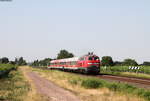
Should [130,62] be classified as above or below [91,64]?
above

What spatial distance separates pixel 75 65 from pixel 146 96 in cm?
3434

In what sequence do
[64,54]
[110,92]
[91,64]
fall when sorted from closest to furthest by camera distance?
[110,92], [91,64], [64,54]

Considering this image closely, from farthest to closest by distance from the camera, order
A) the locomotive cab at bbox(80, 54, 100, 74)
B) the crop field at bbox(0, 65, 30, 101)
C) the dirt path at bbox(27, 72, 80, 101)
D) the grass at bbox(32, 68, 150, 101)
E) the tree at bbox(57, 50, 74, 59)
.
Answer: the tree at bbox(57, 50, 74, 59), the locomotive cab at bbox(80, 54, 100, 74), the dirt path at bbox(27, 72, 80, 101), the crop field at bbox(0, 65, 30, 101), the grass at bbox(32, 68, 150, 101)

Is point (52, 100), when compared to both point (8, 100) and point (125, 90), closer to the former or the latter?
point (8, 100)

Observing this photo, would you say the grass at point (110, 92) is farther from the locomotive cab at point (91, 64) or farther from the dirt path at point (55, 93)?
the locomotive cab at point (91, 64)

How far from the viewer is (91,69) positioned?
39.8 meters

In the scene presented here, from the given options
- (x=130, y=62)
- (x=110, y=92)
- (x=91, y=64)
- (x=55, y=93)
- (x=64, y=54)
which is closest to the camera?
(x=110, y=92)

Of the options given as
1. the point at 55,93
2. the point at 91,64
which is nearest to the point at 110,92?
the point at 55,93

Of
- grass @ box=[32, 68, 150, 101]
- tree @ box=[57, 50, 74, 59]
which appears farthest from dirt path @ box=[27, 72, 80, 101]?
tree @ box=[57, 50, 74, 59]

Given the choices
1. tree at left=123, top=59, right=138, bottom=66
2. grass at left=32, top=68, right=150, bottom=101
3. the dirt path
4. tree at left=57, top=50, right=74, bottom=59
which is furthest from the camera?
tree at left=57, top=50, right=74, bottom=59

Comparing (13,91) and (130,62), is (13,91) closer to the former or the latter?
(13,91)

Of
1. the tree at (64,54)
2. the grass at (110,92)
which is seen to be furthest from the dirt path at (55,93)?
the tree at (64,54)

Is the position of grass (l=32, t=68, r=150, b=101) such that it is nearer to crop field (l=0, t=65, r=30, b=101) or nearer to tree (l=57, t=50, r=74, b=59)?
crop field (l=0, t=65, r=30, b=101)

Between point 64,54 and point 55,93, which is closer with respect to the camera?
point 55,93
